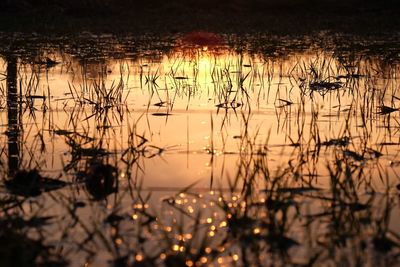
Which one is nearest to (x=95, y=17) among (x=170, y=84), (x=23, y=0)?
(x=23, y=0)

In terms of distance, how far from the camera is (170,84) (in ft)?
23.7

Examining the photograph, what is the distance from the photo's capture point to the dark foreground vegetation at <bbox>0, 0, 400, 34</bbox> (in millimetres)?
19000

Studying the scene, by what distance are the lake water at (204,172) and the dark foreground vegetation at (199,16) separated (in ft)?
37.3

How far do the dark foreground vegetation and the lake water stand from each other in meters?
11.4

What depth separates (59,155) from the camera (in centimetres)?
390

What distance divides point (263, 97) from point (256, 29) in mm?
12629

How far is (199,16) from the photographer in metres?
24.1

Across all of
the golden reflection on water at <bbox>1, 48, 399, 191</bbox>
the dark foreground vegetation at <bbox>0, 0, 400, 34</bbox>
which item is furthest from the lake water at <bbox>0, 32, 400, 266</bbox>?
the dark foreground vegetation at <bbox>0, 0, 400, 34</bbox>

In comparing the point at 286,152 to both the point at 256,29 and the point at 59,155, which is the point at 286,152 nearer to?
the point at 59,155

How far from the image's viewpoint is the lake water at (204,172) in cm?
242

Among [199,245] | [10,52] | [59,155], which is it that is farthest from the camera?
[10,52]

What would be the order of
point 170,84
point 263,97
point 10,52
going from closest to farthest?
point 263,97 < point 170,84 < point 10,52

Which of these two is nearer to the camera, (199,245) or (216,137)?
(199,245)

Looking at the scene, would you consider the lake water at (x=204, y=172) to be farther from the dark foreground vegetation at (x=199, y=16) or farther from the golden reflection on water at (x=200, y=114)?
the dark foreground vegetation at (x=199, y=16)
